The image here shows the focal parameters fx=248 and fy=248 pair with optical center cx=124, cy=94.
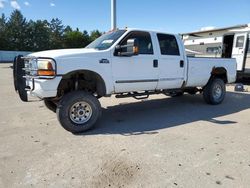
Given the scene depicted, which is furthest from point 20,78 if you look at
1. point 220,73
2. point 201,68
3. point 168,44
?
point 220,73

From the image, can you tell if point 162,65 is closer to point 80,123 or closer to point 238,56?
point 80,123

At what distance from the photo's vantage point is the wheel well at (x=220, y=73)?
7.71 m

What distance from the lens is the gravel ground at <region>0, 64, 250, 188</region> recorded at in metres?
3.22

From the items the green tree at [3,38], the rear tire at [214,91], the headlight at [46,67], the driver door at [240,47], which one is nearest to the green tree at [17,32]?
the green tree at [3,38]

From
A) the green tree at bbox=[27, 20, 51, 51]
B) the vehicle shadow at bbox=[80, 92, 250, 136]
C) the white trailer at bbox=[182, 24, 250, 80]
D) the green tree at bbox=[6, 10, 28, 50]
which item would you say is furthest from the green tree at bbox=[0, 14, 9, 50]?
the vehicle shadow at bbox=[80, 92, 250, 136]

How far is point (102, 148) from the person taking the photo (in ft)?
13.9

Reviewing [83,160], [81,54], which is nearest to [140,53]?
[81,54]

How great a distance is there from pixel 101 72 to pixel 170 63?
80.4 inches

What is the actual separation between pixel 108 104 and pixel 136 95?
1999 mm

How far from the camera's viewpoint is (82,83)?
5512mm

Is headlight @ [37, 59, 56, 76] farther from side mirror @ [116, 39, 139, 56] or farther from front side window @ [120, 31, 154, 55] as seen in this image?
front side window @ [120, 31, 154, 55]

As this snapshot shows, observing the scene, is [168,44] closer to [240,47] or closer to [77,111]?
[77,111]

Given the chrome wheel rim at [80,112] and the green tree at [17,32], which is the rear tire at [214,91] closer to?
the chrome wheel rim at [80,112]

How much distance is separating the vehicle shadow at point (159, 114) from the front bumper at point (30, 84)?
1.15 meters
